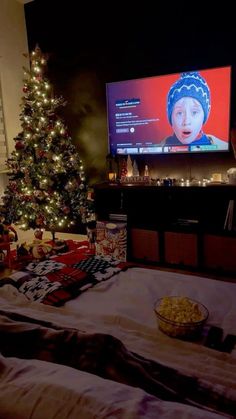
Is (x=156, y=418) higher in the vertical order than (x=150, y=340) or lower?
higher

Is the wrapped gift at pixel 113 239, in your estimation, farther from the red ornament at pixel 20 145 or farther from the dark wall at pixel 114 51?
the red ornament at pixel 20 145

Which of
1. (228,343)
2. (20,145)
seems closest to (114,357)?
(228,343)

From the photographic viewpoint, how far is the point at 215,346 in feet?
3.53

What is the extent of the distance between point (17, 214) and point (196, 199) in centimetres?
207

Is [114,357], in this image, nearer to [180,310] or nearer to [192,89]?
[180,310]

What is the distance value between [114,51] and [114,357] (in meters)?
3.56

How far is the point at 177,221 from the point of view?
333 cm

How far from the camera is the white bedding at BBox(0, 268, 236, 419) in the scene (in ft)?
2.14

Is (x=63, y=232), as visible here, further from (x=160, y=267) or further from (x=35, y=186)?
(x=160, y=267)

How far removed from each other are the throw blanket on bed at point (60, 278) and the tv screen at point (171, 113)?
6.37 feet

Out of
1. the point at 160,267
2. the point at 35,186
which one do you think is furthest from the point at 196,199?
the point at 35,186

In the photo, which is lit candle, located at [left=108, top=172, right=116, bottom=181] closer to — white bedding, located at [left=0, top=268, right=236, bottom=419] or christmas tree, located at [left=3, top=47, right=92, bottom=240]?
christmas tree, located at [left=3, top=47, right=92, bottom=240]

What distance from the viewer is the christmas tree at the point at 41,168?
3751mm

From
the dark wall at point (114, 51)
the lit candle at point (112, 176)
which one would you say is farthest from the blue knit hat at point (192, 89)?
the lit candle at point (112, 176)
